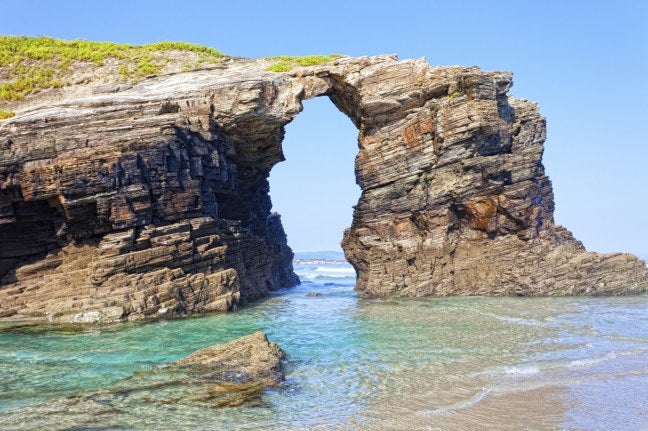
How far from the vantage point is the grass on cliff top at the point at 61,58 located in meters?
40.0

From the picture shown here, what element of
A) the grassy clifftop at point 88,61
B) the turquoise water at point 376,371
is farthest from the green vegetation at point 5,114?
the turquoise water at point 376,371

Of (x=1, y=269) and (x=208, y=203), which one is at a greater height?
(x=208, y=203)

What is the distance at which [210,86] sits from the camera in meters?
35.9

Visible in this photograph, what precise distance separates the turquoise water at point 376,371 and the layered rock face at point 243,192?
398cm

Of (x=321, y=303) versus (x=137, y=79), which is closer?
(x=321, y=303)

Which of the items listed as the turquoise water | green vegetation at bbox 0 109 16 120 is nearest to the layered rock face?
green vegetation at bbox 0 109 16 120

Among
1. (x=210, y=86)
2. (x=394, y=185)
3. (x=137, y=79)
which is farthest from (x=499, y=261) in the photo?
(x=137, y=79)

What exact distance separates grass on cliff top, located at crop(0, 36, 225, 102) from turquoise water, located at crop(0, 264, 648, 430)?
829 inches

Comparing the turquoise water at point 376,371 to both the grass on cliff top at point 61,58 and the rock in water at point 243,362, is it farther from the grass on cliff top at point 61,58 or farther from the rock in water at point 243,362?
the grass on cliff top at point 61,58

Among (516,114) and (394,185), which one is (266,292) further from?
(516,114)

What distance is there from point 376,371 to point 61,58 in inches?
1549

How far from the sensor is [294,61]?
42312 millimetres

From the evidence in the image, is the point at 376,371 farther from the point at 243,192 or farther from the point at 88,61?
the point at 88,61

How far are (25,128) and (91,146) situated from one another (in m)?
3.45
